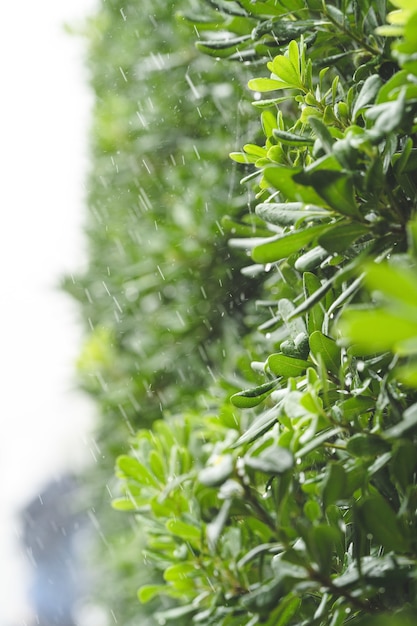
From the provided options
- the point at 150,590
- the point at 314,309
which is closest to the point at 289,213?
the point at 314,309

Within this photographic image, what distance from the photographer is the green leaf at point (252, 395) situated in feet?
2.43

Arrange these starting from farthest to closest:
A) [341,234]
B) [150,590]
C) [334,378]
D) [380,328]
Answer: [150,590] → [334,378] → [341,234] → [380,328]

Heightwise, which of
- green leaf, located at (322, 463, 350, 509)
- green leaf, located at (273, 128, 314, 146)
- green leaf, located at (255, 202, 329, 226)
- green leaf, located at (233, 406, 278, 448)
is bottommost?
green leaf, located at (233, 406, 278, 448)

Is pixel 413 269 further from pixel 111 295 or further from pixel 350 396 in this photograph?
pixel 111 295

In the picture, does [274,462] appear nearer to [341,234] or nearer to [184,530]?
[341,234]

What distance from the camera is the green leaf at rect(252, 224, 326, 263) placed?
62cm

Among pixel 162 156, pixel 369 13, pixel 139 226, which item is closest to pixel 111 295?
pixel 139 226

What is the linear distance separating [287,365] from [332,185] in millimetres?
260

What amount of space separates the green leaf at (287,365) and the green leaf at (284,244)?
15 centimetres

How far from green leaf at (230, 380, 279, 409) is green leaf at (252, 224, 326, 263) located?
0.59 ft

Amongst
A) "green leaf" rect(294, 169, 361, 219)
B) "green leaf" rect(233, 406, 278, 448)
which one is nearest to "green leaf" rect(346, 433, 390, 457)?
"green leaf" rect(233, 406, 278, 448)

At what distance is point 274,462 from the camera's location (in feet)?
1.68

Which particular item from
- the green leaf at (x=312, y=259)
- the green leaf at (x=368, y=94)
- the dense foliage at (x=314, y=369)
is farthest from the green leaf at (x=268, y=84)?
the green leaf at (x=312, y=259)

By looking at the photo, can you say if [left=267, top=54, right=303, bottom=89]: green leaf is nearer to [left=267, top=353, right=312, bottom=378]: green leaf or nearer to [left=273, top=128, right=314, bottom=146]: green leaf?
[left=273, top=128, right=314, bottom=146]: green leaf
